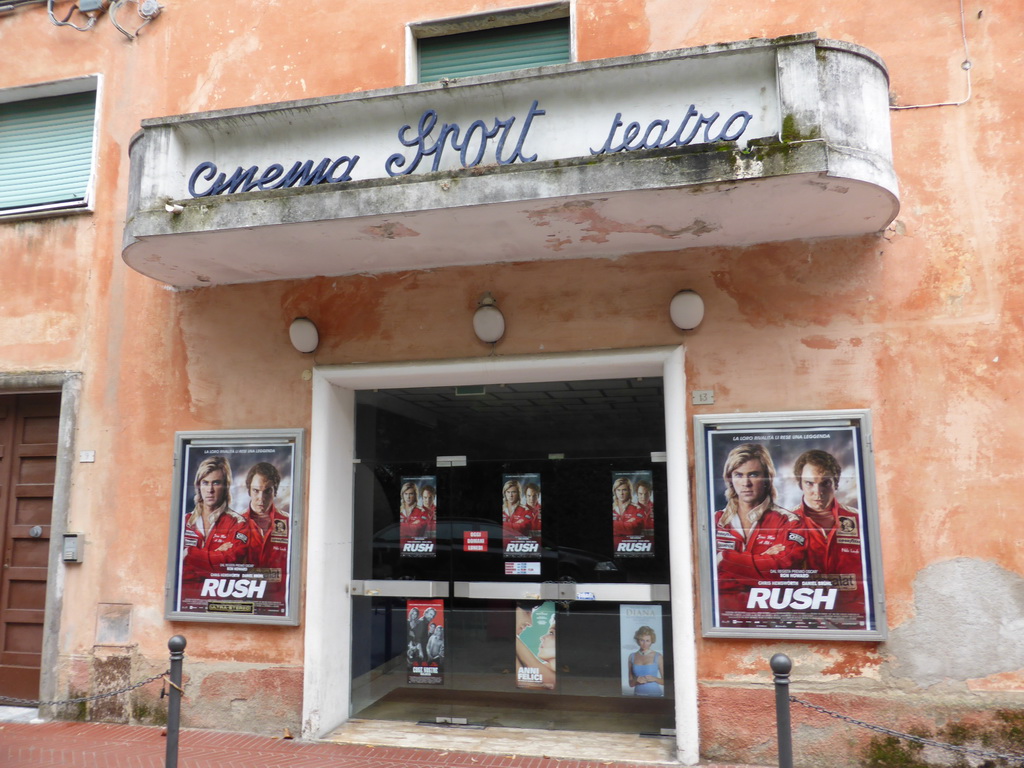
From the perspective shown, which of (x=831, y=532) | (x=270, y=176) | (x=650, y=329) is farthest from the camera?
(x=650, y=329)

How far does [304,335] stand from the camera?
271 inches

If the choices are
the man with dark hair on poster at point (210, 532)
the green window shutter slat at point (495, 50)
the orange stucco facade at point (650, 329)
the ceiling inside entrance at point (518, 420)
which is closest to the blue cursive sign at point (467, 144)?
the orange stucco facade at point (650, 329)

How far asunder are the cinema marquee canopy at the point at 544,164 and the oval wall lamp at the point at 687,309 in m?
0.43

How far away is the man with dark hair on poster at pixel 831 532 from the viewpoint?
18.7 ft

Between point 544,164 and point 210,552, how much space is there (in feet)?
14.1

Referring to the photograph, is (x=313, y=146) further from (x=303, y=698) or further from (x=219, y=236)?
(x=303, y=698)

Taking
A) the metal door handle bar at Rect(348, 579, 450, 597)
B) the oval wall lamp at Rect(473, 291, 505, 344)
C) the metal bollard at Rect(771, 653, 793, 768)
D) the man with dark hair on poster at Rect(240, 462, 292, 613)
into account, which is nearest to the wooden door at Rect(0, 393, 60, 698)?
the man with dark hair on poster at Rect(240, 462, 292, 613)

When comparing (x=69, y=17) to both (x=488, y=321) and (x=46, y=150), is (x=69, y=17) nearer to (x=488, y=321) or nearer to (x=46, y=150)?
(x=46, y=150)

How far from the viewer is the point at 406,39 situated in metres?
7.21

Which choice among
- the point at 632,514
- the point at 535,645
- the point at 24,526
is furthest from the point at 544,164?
the point at 24,526

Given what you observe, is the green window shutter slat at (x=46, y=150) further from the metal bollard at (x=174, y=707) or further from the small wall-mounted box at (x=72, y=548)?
the metal bollard at (x=174, y=707)

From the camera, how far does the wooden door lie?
761 cm

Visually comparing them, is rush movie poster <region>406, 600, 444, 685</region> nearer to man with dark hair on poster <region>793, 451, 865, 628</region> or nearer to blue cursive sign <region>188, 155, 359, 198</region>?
man with dark hair on poster <region>793, 451, 865, 628</region>

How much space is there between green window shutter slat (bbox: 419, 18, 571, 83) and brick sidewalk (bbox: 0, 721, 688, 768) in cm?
563
